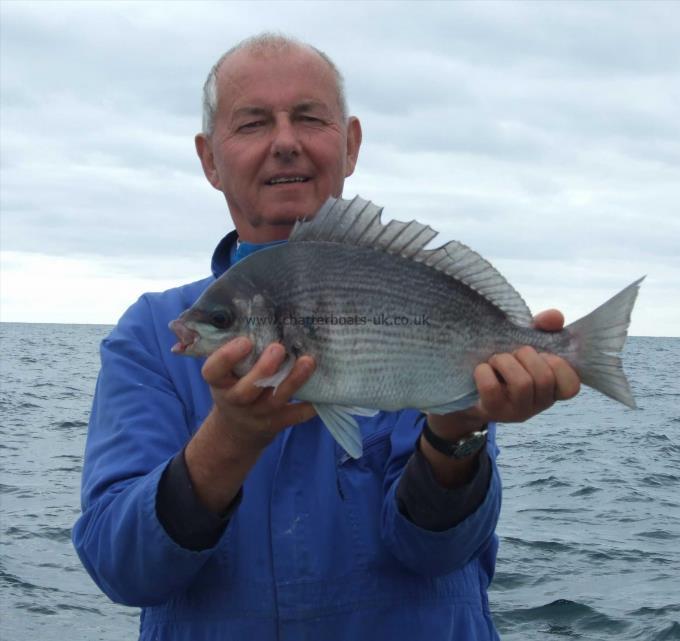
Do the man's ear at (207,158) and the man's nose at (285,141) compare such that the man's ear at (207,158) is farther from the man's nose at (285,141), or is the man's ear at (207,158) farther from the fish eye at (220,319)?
the fish eye at (220,319)

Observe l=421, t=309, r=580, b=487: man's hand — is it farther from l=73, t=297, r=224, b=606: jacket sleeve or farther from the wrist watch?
l=73, t=297, r=224, b=606: jacket sleeve

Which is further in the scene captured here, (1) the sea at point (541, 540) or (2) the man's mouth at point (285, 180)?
(1) the sea at point (541, 540)

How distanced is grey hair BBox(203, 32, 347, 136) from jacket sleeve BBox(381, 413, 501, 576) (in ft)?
5.24

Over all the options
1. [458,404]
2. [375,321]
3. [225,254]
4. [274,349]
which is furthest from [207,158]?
[458,404]

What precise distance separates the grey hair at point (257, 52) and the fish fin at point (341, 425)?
4.52 feet

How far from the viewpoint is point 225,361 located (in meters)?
2.83

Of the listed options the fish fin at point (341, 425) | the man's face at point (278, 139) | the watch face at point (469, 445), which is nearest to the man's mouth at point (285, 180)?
the man's face at point (278, 139)

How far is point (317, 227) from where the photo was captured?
10.4 feet

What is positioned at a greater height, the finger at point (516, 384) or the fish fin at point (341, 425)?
the finger at point (516, 384)

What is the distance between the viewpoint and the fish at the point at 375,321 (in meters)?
3.05

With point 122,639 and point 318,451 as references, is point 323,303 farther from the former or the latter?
point 122,639

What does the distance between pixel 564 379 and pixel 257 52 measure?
1831 mm

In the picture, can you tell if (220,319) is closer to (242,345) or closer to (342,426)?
(242,345)

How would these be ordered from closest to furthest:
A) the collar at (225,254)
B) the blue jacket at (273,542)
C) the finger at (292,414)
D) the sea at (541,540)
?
the finger at (292,414) → the blue jacket at (273,542) → the collar at (225,254) → the sea at (541,540)
